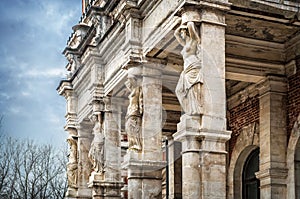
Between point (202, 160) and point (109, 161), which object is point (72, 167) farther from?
point (202, 160)

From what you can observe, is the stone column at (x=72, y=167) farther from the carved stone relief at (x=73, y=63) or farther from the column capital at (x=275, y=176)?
the column capital at (x=275, y=176)

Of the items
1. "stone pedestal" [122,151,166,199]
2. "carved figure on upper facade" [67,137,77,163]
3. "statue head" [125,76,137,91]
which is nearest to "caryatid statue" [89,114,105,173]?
"carved figure on upper facade" [67,137,77,163]

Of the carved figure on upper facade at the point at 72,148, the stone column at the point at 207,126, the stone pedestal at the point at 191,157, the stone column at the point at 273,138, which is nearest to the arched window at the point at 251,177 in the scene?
the stone column at the point at 273,138

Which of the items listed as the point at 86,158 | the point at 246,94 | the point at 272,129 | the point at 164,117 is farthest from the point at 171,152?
the point at 272,129

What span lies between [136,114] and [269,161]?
360 centimetres

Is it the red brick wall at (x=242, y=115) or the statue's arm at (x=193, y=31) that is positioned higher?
the statue's arm at (x=193, y=31)

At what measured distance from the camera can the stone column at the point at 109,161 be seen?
17.5 metres

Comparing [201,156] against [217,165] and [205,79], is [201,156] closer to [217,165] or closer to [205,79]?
[217,165]

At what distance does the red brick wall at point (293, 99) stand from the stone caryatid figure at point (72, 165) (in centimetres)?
738

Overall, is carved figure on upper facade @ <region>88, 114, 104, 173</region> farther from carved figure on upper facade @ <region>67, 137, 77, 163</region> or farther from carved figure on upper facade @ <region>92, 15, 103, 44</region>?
carved figure on upper facade @ <region>67, 137, 77, 163</region>

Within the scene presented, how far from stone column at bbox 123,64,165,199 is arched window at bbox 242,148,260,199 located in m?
4.45

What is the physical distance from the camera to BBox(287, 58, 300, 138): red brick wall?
1577cm

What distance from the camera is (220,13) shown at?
1196cm

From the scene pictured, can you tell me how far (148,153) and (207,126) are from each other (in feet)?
10.1
